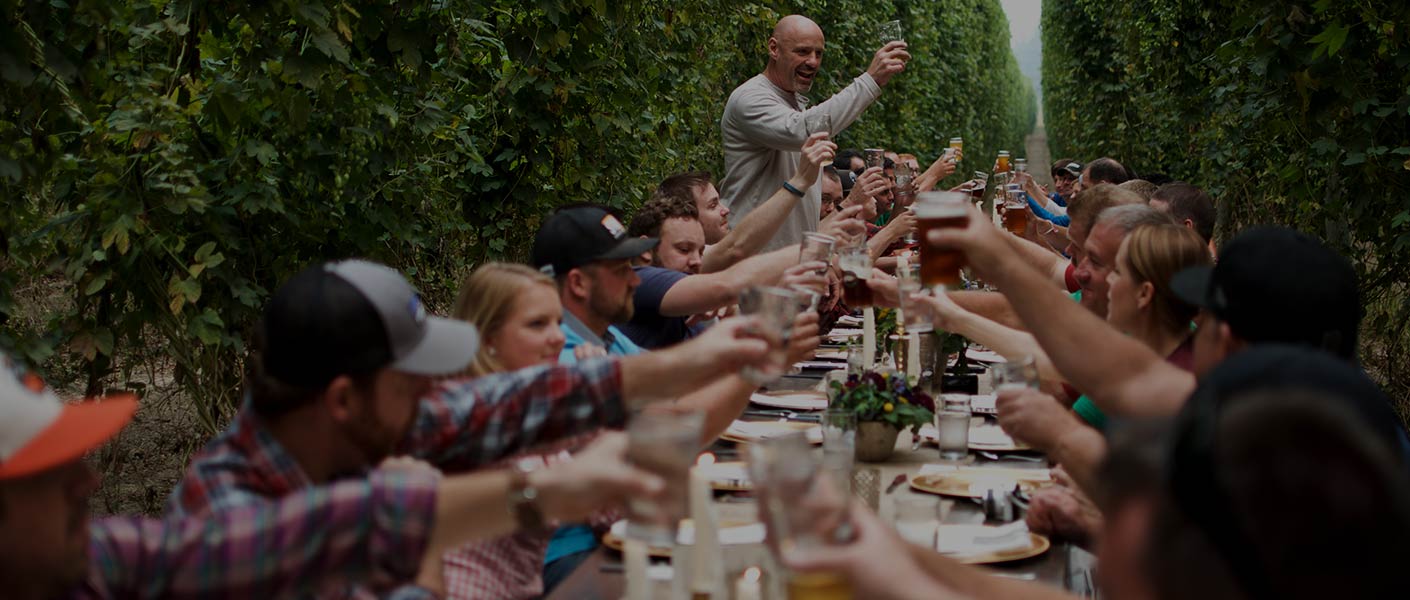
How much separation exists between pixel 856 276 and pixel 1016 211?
2.15 metres

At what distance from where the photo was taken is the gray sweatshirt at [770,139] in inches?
258

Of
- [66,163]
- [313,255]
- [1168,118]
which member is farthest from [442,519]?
[1168,118]

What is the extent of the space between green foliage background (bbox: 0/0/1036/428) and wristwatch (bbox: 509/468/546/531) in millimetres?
2079

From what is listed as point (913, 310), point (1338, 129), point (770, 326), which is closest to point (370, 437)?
point (770, 326)

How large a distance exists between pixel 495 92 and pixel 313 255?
2106mm

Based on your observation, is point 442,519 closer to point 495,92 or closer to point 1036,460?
point 1036,460

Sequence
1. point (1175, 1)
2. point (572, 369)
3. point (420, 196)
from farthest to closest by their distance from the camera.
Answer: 1. point (1175, 1)
2. point (420, 196)
3. point (572, 369)

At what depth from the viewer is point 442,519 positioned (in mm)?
1750

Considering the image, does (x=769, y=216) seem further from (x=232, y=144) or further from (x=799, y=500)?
(x=799, y=500)

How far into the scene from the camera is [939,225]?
8.61 feet

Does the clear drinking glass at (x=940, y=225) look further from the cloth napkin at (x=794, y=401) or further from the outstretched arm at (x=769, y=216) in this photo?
the outstretched arm at (x=769, y=216)

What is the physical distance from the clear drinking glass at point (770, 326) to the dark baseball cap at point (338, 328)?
61 centimetres

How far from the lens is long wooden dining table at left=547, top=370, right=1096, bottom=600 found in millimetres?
2652

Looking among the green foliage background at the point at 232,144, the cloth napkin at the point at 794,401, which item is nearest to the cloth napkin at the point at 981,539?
the cloth napkin at the point at 794,401
